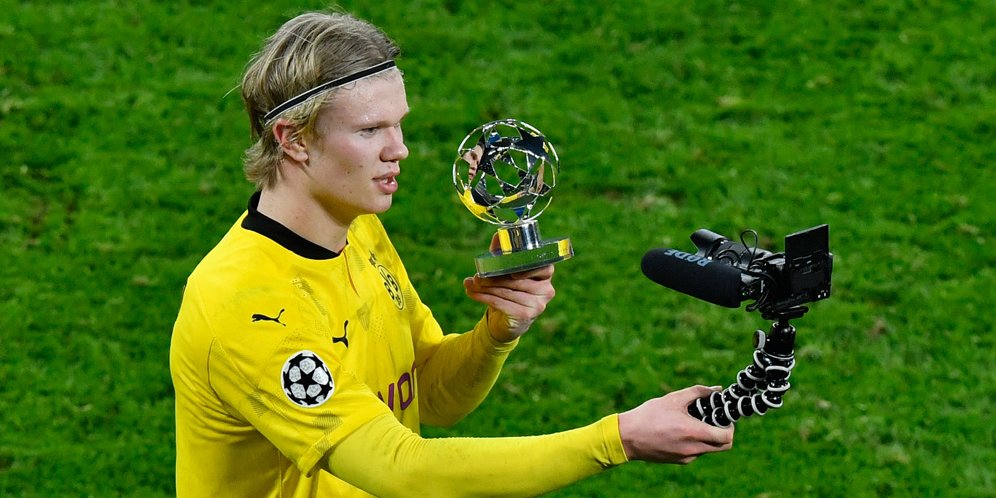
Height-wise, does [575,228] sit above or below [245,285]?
below

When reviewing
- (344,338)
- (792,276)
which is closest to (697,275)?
(792,276)

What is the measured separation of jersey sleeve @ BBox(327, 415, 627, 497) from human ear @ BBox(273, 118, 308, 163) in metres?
0.74

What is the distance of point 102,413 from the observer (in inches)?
259

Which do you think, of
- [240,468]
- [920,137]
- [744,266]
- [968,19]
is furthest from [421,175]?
[744,266]

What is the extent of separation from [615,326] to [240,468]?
3638 millimetres

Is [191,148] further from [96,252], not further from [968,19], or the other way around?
[968,19]

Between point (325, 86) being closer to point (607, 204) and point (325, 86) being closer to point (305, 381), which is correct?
point (305, 381)

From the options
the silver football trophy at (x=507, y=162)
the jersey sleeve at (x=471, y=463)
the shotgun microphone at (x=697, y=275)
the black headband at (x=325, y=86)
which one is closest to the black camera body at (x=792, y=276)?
the shotgun microphone at (x=697, y=275)

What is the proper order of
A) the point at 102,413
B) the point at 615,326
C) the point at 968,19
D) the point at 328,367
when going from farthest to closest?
the point at 968,19, the point at 615,326, the point at 102,413, the point at 328,367

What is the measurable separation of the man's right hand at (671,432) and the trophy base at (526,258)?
45 cm

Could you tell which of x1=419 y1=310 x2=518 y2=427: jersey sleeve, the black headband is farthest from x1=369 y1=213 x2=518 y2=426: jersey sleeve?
the black headband

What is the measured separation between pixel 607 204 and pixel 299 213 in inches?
171

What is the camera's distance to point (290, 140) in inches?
143

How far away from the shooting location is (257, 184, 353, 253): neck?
12.2 feet
